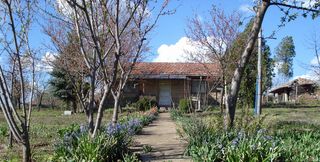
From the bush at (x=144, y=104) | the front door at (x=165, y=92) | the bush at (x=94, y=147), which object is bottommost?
the bush at (x=94, y=147)

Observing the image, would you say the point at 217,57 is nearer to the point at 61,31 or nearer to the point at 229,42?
the point at 229,42

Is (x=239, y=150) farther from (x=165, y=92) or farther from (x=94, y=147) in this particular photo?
(x=165, y=92)

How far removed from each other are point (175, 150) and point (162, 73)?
26.5 meters

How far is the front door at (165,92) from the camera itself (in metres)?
35.2

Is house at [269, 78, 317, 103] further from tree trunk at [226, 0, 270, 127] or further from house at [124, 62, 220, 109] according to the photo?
tree trunk at [226, 0, 270, 127]

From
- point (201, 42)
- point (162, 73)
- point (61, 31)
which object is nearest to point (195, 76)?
point (162, 73)

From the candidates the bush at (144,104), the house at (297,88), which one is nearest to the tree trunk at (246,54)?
the bush at (144,104)

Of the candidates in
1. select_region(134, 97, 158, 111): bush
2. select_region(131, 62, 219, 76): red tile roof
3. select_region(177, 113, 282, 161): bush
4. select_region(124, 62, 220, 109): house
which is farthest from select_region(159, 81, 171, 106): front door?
select_region(177, 113, 282, 161): bush

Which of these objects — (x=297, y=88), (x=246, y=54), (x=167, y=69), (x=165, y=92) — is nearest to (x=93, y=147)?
(x=246, y=54)

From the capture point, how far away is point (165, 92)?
35.4 metres

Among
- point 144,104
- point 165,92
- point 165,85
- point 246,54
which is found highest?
point 165,85

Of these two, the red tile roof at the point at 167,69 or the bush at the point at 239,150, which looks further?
the red tile roof at the point at 167,69

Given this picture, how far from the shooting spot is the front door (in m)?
35.2

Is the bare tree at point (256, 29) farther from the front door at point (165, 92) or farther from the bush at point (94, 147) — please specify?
the front door at point (165, 92)
